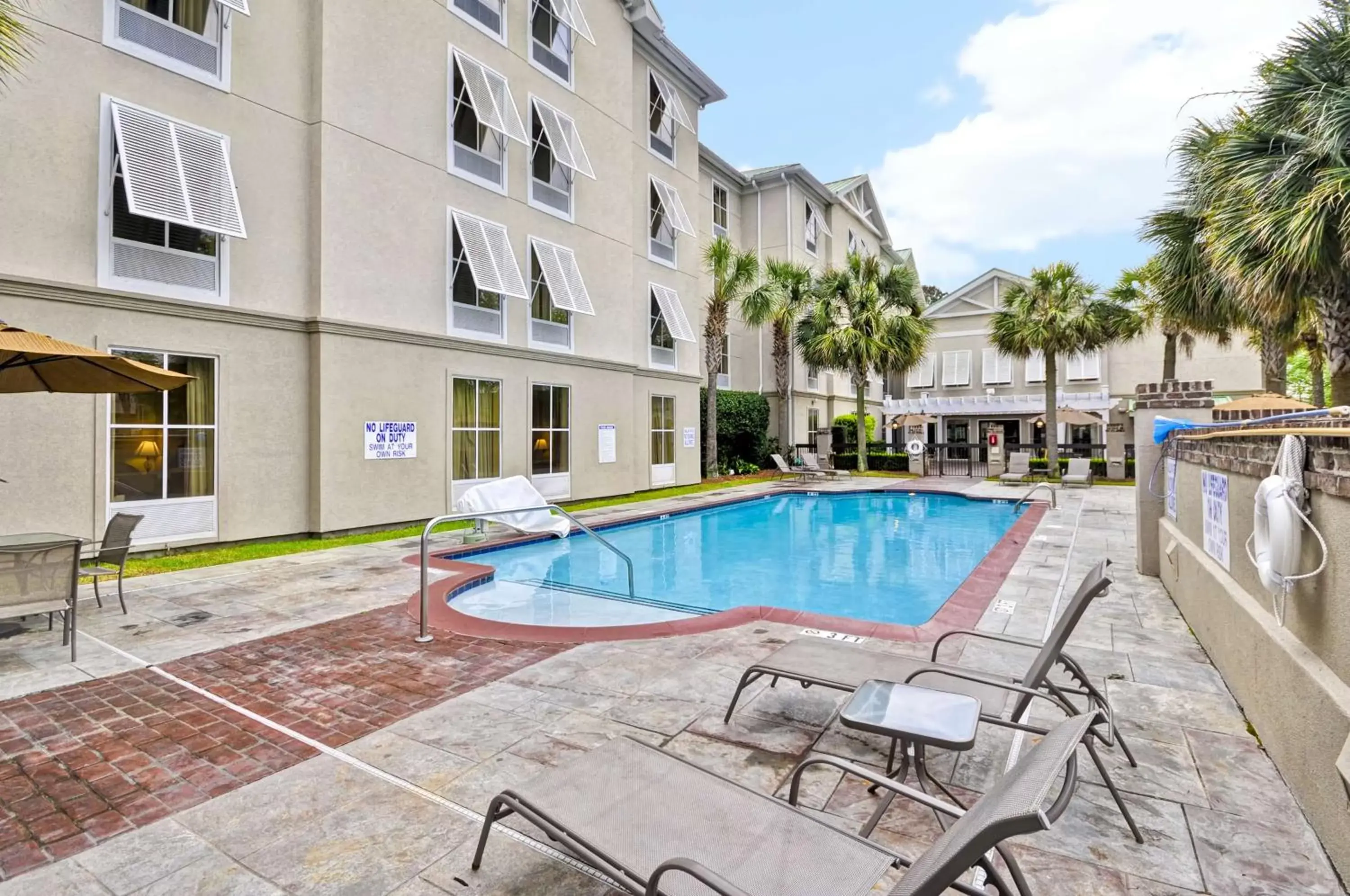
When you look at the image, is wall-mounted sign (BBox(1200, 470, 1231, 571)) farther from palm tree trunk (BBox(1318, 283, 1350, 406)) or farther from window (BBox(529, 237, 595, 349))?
window (BBox(529, 237, 595, 349))

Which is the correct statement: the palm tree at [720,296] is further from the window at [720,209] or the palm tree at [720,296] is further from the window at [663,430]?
the window at [720,209]

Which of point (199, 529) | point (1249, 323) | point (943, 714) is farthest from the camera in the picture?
point (1249, 323)

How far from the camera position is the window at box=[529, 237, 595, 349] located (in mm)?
15648

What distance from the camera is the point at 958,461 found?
2945 cm

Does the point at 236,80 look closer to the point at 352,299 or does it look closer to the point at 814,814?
the point at 352,299

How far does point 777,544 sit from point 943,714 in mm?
9842

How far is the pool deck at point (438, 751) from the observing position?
2582 millimetres

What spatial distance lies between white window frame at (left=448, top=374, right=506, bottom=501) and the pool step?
4461 millimetres

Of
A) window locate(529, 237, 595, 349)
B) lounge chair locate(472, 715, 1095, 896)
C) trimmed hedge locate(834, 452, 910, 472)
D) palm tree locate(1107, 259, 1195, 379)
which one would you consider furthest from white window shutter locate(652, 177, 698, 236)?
lounge chair locate(472, 715, 1095, 896)

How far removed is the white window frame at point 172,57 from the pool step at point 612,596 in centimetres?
916

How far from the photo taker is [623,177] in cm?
1858

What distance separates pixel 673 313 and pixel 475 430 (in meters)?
8.86

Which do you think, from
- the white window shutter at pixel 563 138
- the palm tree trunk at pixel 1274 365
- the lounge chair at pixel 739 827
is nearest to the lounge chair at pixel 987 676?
the lounge chair at pixel 739 827

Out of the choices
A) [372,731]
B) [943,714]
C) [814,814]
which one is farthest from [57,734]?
[943,714]
